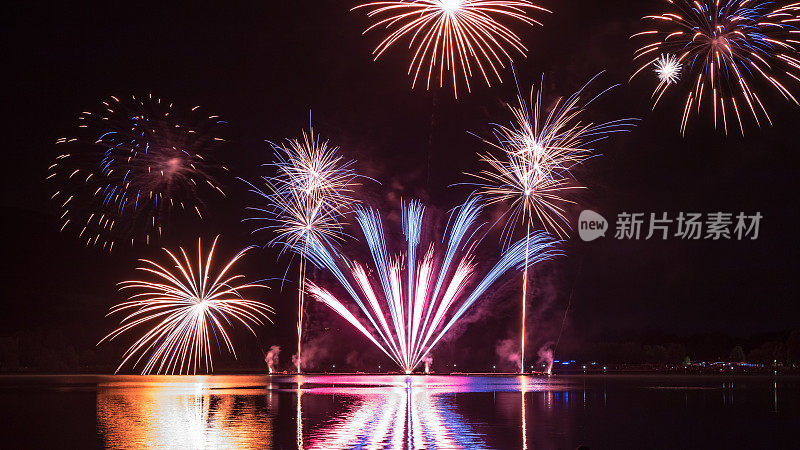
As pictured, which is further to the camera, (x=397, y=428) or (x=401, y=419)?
(x=401, y=419)

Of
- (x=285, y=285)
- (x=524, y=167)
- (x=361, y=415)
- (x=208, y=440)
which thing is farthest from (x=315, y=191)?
(x=285, y=285)

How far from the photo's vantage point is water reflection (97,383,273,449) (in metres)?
26.2

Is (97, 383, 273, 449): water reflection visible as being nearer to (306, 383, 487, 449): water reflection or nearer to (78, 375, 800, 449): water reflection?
(78, 375, 800, 449): water reflection

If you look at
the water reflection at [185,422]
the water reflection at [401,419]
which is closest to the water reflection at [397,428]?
the water reflection at [401,419]

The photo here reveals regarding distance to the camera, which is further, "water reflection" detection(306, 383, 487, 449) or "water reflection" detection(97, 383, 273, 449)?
"water reflection" detection(97, 383, 273, 449)

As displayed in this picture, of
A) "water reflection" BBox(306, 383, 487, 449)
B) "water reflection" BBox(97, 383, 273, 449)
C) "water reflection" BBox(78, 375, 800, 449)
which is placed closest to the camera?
"water reflection" BBox(306, 383, 487, 449)

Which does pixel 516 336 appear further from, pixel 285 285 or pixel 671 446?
pixel 671 446

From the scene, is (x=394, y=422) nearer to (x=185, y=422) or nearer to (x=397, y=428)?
(x=397, y=428)

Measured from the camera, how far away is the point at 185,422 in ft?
107

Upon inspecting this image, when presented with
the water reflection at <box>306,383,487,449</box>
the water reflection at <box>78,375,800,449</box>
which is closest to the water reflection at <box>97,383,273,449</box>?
the water reflection at <box>78,375,800,449</box>

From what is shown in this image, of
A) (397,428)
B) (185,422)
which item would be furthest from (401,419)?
(185,422)

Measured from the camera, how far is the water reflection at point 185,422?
2623 centimetres

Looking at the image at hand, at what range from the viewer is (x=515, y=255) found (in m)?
60.4

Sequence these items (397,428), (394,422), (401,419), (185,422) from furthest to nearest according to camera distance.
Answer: (401,419), (185,422), (394,422), (397,428)
